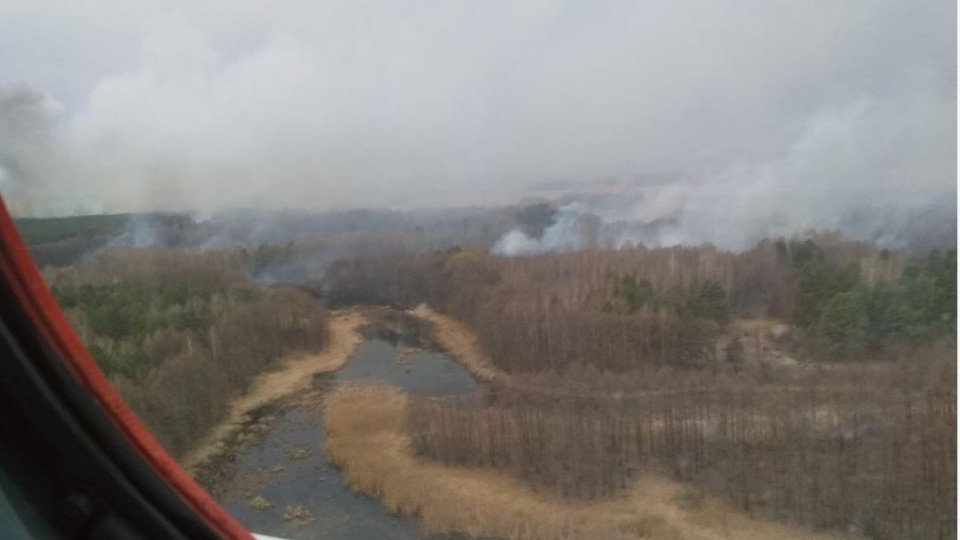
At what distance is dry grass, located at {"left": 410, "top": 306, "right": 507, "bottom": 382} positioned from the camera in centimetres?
304

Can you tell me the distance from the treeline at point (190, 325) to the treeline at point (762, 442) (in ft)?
2.22

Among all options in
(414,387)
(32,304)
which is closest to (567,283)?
(414,387)

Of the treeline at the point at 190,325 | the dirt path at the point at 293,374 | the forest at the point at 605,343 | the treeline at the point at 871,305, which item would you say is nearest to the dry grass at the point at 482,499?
the forest at the point at 605,343

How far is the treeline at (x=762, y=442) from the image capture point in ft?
8.31

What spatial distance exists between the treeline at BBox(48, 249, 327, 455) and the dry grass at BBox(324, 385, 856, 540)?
37 cm

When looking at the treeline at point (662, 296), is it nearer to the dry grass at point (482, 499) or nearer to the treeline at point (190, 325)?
the treeline at point (190, 325)

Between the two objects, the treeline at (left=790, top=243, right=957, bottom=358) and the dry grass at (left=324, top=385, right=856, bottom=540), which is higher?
the treeline at (left=790, top=243, right=957, bottom=358)

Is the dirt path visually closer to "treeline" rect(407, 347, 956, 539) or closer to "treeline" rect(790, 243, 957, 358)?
"treeline" rect(407, 347, 956, 539)

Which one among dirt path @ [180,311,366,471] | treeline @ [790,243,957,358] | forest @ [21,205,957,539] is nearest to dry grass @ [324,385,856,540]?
forest @ [21,205,957,539]

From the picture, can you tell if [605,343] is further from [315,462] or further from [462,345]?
[315,462]

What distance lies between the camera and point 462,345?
3.13m

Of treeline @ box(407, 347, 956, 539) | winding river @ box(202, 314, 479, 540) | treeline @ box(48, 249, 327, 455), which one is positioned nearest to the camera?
treeline @ box(407, 347, 956, 539)

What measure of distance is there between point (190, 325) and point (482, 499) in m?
1.24

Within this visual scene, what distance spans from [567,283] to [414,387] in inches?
25.7
